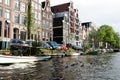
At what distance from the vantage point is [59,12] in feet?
341

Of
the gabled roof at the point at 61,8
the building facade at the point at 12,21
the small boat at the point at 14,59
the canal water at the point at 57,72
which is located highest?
the gabled roof at the point at 61,8

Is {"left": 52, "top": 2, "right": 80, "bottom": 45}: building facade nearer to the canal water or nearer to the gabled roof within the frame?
the gabled roof

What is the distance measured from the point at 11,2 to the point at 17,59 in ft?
95.5

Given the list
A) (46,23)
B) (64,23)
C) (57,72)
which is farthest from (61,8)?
(57,72)

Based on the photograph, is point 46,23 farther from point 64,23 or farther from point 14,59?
point 14,59

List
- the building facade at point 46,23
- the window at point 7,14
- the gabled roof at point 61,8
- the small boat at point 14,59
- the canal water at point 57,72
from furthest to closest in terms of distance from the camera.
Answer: the gabled roof at point 61,8 < the building facade at point 46,23 < the window at point 7,14 < the small boat at point 14,59 < the canal water at point 57,72

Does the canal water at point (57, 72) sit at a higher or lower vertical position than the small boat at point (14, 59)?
lower

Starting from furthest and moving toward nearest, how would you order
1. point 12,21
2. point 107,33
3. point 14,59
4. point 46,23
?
1. point 107,33
2. point 46,23
3. point 12,21
4. point 14,59

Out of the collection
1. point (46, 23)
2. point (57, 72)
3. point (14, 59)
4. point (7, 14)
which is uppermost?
point (46, 23)

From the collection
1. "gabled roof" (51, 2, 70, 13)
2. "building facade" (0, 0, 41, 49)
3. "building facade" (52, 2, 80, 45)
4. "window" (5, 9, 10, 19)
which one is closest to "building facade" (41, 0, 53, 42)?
"building facade" (52, 2, 80, 45)

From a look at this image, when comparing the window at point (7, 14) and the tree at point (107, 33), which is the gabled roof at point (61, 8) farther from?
the window at point (7, 14)

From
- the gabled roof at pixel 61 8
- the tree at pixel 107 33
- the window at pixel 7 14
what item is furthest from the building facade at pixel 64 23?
the window at pixel 7 14

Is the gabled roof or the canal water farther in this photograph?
the gabled roof

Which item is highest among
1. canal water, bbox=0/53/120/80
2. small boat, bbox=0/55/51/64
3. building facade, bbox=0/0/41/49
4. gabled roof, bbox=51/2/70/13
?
gabled roof, bbox=51/2/70/13
